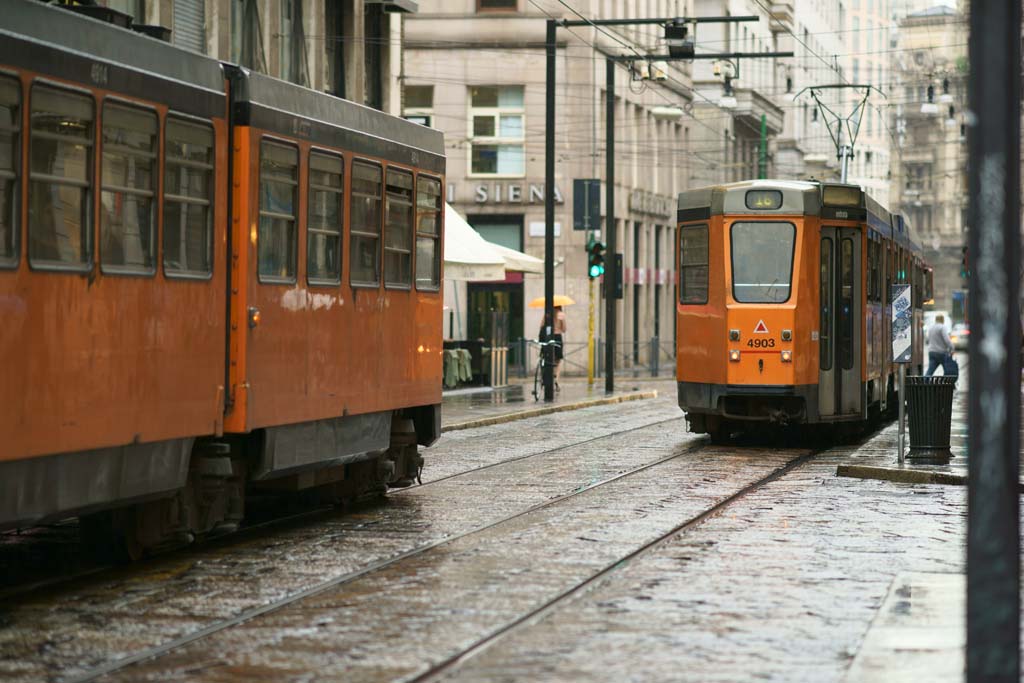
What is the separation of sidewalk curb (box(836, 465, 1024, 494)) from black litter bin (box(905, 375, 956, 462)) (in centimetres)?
87

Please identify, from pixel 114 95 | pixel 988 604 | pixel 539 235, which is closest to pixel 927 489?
pixel 114 95

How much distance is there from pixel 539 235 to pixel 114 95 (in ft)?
141

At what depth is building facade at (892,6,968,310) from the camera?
412 feet

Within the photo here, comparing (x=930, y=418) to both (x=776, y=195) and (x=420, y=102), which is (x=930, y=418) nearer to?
(x=776, y=195)

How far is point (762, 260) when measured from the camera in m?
22.5

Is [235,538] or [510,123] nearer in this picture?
[235,538]

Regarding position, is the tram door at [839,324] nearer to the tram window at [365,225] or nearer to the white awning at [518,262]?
the tram window at [365,225]

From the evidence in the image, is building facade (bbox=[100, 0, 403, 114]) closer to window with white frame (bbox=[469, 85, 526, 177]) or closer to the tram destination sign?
the tram destination sign

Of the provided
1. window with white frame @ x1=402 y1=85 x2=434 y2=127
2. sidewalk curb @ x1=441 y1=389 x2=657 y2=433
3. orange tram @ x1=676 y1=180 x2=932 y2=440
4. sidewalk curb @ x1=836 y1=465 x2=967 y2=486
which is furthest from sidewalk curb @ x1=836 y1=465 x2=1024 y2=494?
window with white frame @ x1=402 y1=85 x2=434 y2=127

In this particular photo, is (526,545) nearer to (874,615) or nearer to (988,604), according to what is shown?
(874,615)

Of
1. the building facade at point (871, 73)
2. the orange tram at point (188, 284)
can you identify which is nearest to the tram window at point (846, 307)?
the orange tram at point (188, 284)

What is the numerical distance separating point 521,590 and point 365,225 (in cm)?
449

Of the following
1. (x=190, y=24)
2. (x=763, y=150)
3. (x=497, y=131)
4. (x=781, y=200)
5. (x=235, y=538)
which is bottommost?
(x=235, y=538)

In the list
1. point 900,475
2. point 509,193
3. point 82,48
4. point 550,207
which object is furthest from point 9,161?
point 509,193
